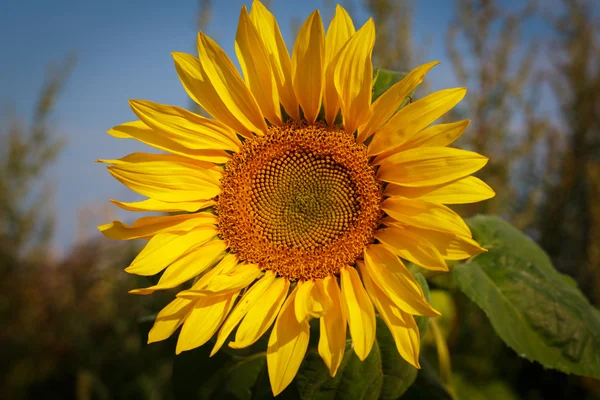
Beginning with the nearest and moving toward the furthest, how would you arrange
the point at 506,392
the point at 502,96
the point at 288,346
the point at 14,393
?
the point at 288,346, the point at 506,392, the point at 14,393, the point at 502,96

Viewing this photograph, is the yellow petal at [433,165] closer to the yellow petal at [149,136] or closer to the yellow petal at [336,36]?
the yellow petal at [336,36]

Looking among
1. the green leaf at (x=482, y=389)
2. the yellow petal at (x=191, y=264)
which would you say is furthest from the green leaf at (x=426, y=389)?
the green leaf at (x=482, y=389)

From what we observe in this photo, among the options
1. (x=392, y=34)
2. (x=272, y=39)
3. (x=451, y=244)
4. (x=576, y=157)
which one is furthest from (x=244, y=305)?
(x=576, y=157)

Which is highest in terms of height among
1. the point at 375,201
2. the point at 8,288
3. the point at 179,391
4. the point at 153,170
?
the point at 153,170

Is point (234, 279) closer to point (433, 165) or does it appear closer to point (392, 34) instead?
point (433, 165)

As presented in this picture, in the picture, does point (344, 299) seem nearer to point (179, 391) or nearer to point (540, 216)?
point (179, 391)

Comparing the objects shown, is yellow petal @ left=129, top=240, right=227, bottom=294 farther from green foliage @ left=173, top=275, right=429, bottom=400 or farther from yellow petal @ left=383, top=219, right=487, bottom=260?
yellow petal @ left=383, top=219, right=487, bottom=260

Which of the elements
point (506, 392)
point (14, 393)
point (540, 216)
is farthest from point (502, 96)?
point (14, 393)
